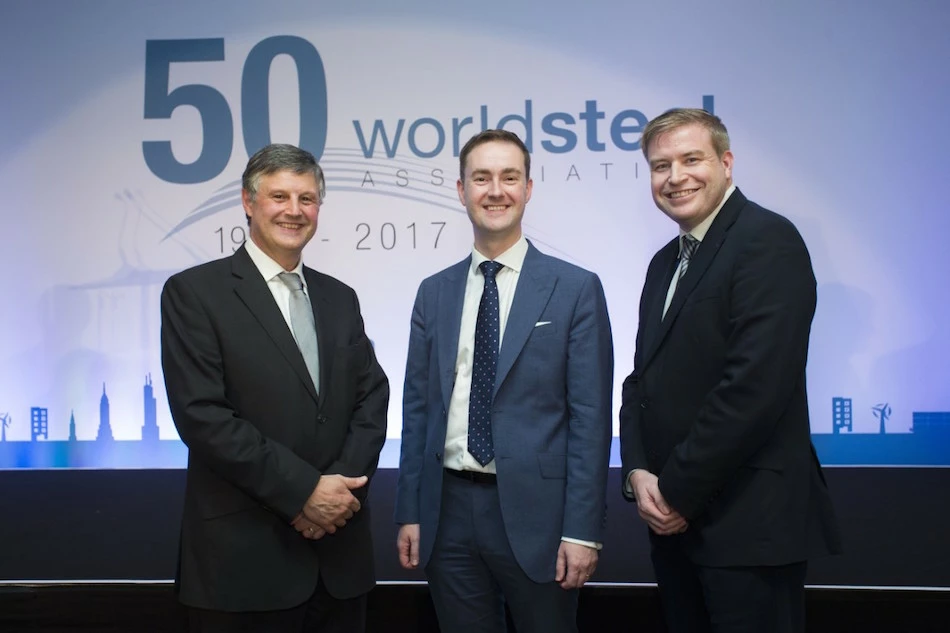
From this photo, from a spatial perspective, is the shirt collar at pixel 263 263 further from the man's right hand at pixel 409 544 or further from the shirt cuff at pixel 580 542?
the shirt cuff at pixel 580 542

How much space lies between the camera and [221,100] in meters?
4.32

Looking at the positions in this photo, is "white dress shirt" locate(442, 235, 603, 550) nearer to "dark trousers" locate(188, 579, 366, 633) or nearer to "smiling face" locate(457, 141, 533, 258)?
"smiling face" locate(457, 141, 533, 258)

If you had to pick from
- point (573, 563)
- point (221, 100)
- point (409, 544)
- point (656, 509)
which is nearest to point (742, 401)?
point (656, 509)

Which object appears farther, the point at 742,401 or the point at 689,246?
the point at 689,246

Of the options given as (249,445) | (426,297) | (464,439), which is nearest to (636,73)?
(426,297)

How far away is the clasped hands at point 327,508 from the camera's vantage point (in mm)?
1905

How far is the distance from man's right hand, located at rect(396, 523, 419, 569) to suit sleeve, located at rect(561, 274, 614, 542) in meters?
0.42

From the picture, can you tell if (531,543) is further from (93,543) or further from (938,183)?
(938,183)

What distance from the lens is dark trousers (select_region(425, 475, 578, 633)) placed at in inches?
75.2

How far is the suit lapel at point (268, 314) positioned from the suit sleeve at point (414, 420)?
0.93 feet

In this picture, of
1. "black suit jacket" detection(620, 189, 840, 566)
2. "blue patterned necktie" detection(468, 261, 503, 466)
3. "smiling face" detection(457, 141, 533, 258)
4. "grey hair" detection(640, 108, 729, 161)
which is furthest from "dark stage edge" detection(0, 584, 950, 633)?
"grey hair" detection(640, 108, 729, 161)

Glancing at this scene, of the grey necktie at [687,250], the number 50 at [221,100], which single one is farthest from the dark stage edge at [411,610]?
the number 50 at [221,100]

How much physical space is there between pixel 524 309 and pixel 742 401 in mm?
578

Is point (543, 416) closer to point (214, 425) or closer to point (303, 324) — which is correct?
point (303, 324)
